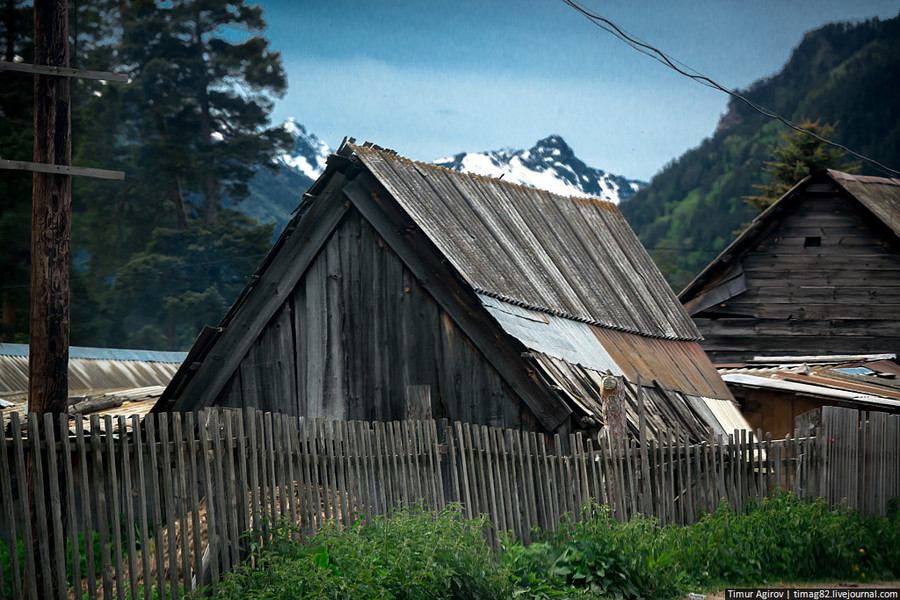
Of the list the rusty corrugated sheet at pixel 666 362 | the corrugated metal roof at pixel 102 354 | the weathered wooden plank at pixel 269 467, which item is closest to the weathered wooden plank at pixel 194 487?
the weathered wooden plank at pixel 269 467

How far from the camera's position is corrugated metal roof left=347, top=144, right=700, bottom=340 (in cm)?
1372

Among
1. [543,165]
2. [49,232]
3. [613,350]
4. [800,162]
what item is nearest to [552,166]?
[543,165]

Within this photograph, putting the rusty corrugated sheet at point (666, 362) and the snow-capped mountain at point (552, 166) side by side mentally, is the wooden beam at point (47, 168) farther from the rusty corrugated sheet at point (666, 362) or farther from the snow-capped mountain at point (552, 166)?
the snow-capped mountain at point (552, 166)

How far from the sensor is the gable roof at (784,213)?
82.1 ft

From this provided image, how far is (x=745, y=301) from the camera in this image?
26.2 meters

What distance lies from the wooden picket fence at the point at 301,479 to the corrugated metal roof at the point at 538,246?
8.61ft

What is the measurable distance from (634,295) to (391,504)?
1042 cm

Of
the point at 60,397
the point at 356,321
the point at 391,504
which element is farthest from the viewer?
the point at 356,321

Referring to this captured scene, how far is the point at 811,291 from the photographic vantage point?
84.3 ft

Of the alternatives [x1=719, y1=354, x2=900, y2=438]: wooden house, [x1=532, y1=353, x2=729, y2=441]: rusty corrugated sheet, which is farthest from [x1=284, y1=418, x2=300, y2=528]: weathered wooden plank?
[x1=719, y1=354, x2=900, y2=438]: wooden house

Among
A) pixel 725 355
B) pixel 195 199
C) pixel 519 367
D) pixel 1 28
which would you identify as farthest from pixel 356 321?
pixel 195 199

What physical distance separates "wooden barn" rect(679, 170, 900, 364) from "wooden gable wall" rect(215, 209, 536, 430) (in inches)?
566

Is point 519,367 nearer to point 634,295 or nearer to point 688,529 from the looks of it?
point 688,529

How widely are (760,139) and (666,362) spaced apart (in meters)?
93.5
